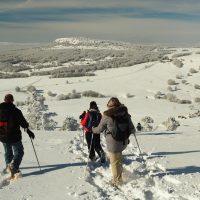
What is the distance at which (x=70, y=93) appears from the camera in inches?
1748

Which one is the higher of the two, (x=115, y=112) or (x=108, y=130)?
A: (x=115, y=112)

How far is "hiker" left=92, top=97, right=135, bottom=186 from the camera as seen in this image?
10812 millimetres

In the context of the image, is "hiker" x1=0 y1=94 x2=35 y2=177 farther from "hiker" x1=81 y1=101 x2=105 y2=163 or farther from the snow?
"hiker" x1=81 y1=101 x2=105 y2=163

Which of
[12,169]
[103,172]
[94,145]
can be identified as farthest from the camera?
[94,145]

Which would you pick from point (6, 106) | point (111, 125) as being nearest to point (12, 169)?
point (6, 106)

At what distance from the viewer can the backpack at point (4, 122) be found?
11109 millimetres

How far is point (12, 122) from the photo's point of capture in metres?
11.2

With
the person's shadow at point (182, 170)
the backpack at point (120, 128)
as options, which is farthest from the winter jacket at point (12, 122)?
the person's shadow at point (182, 170)

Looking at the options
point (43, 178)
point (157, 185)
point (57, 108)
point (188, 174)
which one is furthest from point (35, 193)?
point (57, 108)

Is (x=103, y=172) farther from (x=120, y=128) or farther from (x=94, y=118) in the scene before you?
(x=120, y=128)

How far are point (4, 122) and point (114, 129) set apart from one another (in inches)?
103

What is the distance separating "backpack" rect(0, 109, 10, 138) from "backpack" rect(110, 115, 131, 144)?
8.17ft

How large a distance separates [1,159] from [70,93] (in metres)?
30.8

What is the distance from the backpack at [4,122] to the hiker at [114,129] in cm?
210
